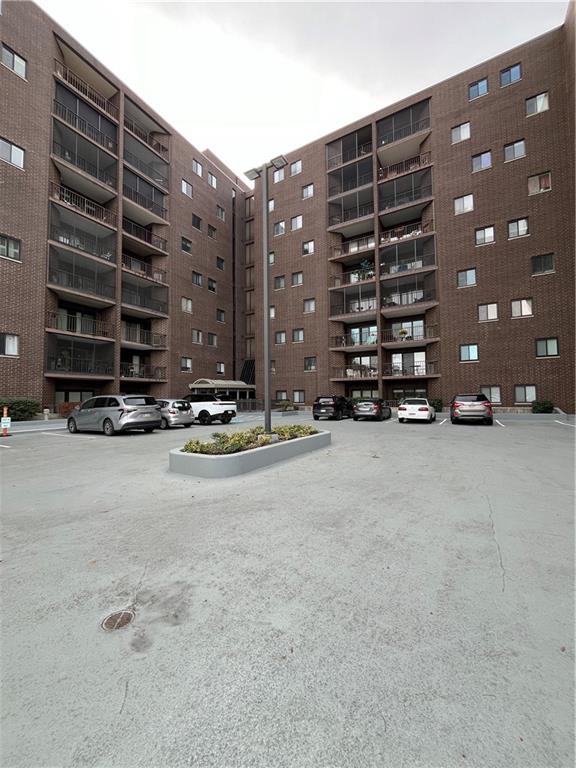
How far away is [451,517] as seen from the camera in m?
4.61

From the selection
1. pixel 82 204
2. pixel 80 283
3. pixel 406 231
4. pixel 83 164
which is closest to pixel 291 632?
pixel 80 283

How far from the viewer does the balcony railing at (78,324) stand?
21.1 meters

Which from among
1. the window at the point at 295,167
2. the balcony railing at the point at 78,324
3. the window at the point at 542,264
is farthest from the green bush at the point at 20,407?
the window at the point at 542,264

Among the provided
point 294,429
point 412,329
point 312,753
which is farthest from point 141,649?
point 412,329

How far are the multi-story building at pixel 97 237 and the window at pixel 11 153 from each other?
6cm

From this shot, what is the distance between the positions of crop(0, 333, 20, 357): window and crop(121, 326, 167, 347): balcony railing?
24.6ft

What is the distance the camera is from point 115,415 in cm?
1438

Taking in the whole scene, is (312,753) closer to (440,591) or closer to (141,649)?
(141,649)

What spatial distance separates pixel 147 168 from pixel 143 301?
1101 cm

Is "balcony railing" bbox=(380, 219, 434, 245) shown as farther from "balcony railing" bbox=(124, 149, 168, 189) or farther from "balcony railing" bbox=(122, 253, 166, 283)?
"balcony railing" bbox=(124, 149, 168, 189)

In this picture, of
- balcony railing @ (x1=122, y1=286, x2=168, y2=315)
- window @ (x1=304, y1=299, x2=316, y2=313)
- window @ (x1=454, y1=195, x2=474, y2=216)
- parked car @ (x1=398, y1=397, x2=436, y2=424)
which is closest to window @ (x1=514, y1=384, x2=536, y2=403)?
parked car @ (x1=398, y1=397, x2=436, y2=424)

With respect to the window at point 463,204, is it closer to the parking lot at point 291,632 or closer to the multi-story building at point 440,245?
the multi-story building at point 440,245

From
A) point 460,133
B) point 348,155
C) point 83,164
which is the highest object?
→ point 348,155

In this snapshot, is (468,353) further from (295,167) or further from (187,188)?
(187,188)
